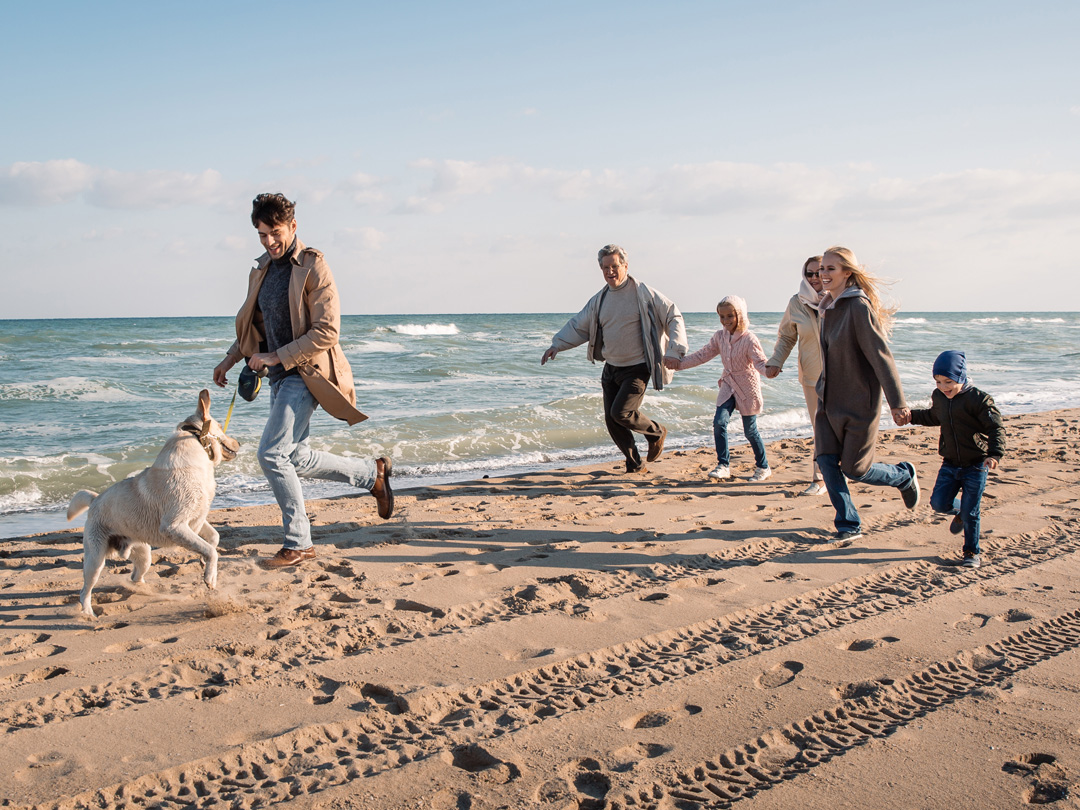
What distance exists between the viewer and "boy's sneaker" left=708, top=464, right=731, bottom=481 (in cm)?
752

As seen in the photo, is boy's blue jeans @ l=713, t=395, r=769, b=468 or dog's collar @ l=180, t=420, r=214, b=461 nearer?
dog's collar @ l=180, t=420, r=214, b=461

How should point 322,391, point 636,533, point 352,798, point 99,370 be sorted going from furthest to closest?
point 99,370 → point 636,533 → point 322,391 → point 352,798

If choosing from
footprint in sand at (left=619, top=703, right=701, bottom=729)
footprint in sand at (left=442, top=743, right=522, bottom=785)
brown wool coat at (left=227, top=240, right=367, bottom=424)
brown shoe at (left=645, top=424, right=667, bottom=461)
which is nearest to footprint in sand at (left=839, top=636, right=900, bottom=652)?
footprint in sand at (left=619, top=703, right=701, bottom=729)

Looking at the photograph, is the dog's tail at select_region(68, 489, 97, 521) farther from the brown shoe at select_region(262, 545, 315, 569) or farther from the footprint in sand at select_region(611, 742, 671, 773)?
the footprint in sand at select_region(611, 742, 671, 773)

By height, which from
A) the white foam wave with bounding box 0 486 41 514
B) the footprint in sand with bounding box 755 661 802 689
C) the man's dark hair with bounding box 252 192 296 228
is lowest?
the white foam wave with bounding box 0 486 41 514

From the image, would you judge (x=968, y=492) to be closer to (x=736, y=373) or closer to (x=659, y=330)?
(x=736, y=373)

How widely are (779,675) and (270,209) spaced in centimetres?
360

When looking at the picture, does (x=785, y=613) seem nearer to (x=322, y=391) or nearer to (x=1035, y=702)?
(x=1035, y=702)

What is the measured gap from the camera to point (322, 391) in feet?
15.2

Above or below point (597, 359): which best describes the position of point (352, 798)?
below

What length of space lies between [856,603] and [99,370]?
67.3 feet

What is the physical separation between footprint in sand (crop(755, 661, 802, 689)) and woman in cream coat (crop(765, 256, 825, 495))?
127 inches

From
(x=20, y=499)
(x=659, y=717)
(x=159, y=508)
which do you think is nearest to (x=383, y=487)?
(x=159, y=508)

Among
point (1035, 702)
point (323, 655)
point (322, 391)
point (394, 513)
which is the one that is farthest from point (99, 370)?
point (1035, 702)
